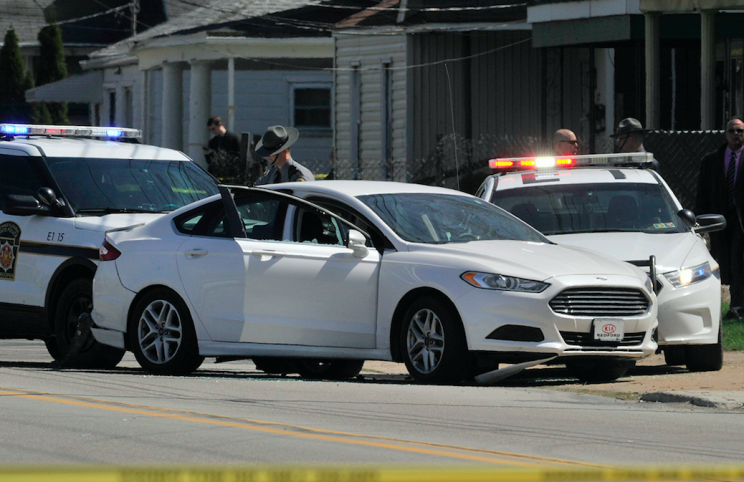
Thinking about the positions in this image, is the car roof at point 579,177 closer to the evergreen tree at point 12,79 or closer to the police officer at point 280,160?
the police officer at point 280,160

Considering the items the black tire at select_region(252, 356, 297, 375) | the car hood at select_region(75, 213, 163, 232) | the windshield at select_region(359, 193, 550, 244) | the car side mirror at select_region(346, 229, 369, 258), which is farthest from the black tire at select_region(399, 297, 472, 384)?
the car hood at select_region(75, 213, 163, 232)

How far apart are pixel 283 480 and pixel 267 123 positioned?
96.7 feet

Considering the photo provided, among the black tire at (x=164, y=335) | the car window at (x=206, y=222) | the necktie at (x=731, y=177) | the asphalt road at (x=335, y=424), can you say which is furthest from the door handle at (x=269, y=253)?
the necktie at (x=731, y=177)

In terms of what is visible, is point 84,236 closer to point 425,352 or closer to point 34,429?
→ point 425,352

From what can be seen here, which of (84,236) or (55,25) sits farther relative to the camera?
(55,25)

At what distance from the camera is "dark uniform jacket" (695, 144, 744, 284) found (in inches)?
580

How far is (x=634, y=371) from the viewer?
38.7ft

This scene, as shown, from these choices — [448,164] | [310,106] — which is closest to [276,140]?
[448,164]

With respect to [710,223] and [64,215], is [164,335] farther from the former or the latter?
[710,223]

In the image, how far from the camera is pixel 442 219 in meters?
10.6

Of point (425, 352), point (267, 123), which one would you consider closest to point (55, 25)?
point (267, 123)

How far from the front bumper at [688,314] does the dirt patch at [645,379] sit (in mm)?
326

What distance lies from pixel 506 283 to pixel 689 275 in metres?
2.03

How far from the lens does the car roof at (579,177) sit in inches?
492
